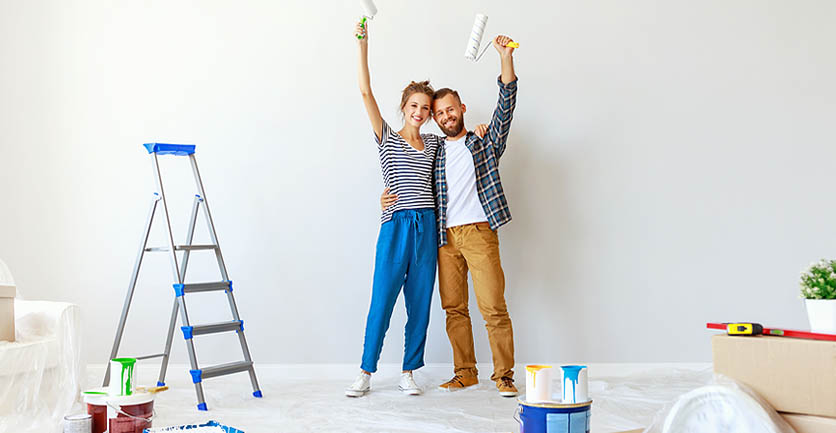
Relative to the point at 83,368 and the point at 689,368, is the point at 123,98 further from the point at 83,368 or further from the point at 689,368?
the point at 689,368

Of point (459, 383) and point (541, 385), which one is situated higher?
point (541, 385)

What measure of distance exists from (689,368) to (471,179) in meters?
1.38

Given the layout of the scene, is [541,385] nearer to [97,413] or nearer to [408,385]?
[97,413]

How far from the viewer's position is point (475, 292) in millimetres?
2875

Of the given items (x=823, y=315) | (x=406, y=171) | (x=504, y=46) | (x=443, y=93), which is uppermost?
(x=504, y=46)

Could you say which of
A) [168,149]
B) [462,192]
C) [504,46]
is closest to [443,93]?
[504,46]

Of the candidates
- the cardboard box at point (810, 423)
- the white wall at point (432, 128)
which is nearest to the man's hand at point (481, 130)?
the white wall at point (432, 128)

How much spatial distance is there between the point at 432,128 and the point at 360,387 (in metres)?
1.33

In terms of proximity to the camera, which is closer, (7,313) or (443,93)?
(7,313)

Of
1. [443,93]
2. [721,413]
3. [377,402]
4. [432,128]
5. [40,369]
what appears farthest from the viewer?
[432,128]

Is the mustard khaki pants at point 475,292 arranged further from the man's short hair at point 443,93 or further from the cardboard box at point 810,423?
the cardboard box at point 810,423

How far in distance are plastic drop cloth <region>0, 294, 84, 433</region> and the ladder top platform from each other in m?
0.75

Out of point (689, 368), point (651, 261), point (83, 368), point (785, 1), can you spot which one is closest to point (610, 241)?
point (651, 261)

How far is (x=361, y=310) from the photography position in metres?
3.23
